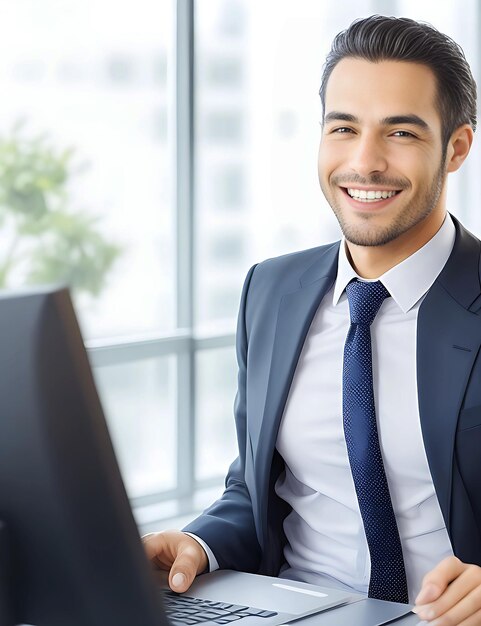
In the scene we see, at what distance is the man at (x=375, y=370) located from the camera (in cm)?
181

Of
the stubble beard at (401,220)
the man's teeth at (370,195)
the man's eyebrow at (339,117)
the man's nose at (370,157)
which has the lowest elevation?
the stubble beard at (401,220)

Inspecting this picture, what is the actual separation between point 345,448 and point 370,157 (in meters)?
0.51

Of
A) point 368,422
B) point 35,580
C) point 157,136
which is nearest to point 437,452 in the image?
point 368,422

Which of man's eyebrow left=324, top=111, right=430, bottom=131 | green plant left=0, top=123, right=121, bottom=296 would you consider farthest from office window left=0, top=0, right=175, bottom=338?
man's eyebrow left=324, top=111, right=430, bottom=131

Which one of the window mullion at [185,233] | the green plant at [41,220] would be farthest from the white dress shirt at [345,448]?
the window mullion at [185,233]

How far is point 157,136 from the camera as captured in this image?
4695 mm

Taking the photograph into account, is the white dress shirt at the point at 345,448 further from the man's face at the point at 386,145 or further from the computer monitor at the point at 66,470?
the computer monitor at the point at 66,470

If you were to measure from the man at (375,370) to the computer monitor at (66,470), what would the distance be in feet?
2.40

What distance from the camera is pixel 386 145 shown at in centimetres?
188

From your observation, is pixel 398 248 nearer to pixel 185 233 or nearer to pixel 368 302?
pixel 368 302

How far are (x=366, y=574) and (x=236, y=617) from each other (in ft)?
1.70

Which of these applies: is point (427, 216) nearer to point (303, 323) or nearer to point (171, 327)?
point (303, 323)

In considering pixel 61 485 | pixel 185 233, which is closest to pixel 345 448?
pixel 61 485

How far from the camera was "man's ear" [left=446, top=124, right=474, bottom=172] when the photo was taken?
6.46 feet
